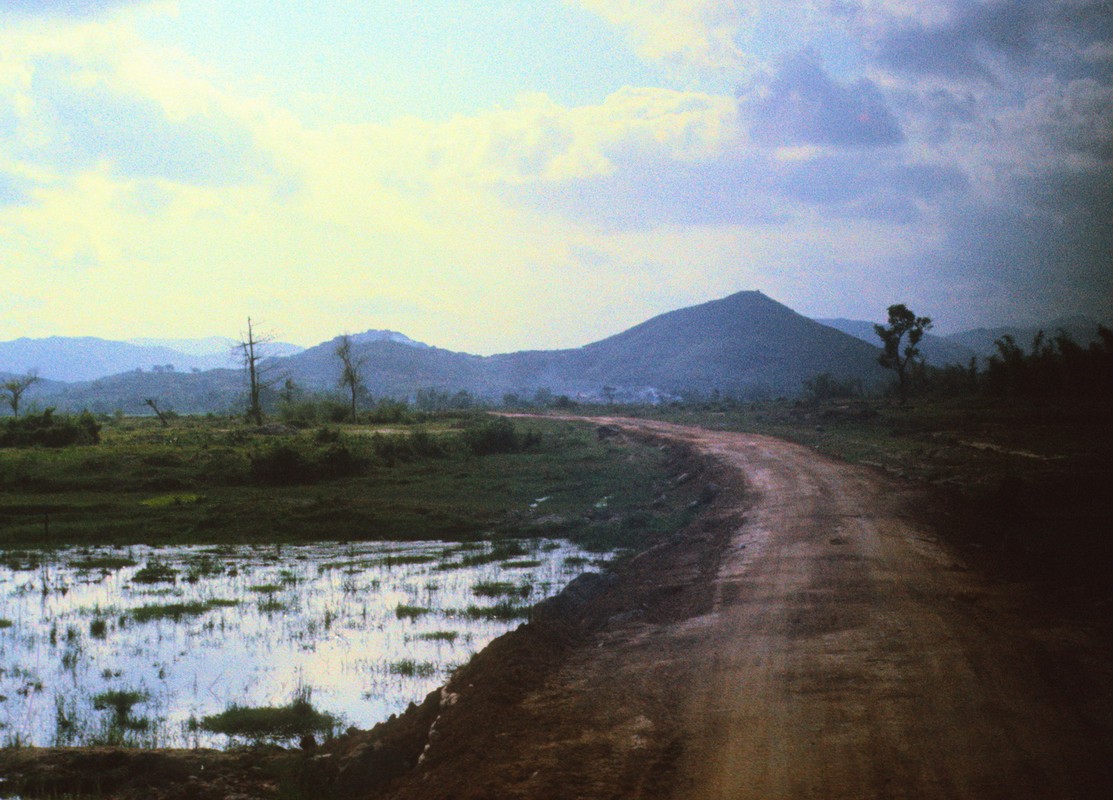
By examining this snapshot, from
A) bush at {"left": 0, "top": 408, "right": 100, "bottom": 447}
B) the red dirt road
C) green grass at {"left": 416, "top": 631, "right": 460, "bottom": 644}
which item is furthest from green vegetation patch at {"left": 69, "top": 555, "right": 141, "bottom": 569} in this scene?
bush at {"left": 0, "top": 408, "right": 100, "bottom": 447}

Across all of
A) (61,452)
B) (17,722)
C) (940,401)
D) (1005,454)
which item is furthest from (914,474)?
(61,452)

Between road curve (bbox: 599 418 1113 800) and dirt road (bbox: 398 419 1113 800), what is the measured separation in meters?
0.02

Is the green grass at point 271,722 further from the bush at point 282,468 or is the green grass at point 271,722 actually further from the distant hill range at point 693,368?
the distant hill range at point 693,368

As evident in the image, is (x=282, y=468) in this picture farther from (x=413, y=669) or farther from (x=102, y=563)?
(x=413, y=669)

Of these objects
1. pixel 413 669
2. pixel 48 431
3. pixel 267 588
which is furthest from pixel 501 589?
pixel 48 431

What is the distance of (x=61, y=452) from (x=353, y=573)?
25.0 meters

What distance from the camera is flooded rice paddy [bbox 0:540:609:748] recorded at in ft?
32.0

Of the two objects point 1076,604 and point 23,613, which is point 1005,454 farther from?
point 23,613

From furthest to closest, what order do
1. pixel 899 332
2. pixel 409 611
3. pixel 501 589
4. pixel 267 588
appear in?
1. pixel 899 332
2. pixel 267 588
3. pixel 501 589
4. pixel 409 611

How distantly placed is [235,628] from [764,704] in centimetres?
936

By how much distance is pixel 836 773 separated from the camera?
5.99m

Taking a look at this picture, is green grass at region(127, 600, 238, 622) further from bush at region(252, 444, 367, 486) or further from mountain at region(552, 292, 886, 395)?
mountain at region(552, 292, 886, 395)

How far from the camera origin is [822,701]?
7.45 meters

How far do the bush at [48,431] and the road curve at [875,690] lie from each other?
40.5 metres
